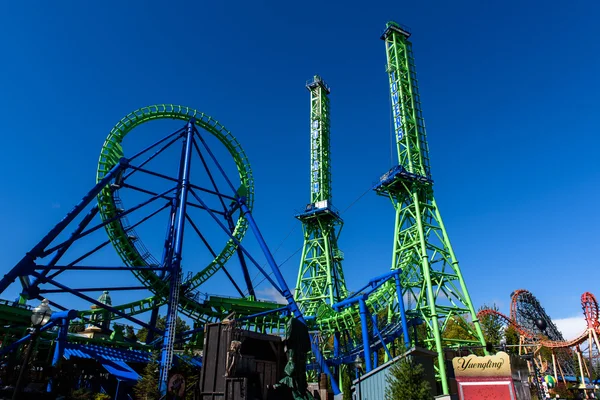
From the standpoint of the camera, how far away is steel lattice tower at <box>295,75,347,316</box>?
4056 cm

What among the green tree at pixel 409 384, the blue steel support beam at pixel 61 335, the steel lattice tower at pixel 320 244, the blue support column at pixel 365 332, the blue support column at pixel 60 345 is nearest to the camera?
the green tree at pixel 409 384

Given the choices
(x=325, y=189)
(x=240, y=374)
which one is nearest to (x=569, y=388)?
(x=325, y=189)

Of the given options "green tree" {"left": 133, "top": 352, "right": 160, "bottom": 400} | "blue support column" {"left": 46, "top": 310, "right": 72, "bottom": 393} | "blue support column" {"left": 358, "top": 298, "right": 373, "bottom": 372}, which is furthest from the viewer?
"blue support column" {"left": 358, "top": 298, "right": 373, "bottom": 372}

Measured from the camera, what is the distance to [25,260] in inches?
853

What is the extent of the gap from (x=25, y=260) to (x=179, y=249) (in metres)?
7.66

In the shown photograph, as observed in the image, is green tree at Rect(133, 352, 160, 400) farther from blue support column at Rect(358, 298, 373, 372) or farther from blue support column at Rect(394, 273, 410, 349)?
blue support column at Rect(394, 273, 410, 349)

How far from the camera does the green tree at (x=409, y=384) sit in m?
14.4

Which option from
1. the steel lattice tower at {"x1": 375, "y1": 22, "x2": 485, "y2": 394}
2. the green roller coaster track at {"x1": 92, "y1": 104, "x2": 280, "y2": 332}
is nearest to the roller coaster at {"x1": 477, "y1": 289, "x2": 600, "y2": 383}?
the steel lattice tower at {"x1": 375, "y1": 22, "x2": 485, "y2": 394}

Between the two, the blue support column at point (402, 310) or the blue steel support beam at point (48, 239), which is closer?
the blue steel support beam at point (48, 239)

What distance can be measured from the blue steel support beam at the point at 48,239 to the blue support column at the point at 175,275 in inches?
152

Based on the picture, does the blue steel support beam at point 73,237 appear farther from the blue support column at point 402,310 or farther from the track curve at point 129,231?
the blue support column at point 402,310

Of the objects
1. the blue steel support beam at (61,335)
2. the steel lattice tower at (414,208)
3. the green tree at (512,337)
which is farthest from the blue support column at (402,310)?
the green tree at (512,337)

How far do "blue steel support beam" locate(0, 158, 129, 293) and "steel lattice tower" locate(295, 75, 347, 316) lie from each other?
20.4 metres

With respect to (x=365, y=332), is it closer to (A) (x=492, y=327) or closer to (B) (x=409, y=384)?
(B) (x=409, y=384)
